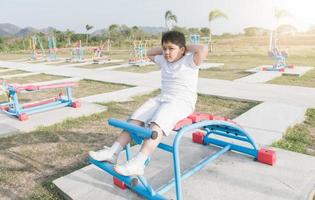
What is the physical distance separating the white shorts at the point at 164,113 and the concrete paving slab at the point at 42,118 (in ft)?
8.73

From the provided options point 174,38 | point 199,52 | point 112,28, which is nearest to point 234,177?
point 199,52

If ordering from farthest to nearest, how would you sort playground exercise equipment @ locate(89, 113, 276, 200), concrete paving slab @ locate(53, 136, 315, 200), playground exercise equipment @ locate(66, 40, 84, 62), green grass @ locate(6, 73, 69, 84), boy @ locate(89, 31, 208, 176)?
playground exercise equipment @ locate(66, 40, 84, 62)
green grass @ locate(6, 73, 69, 84)
concrete paving slab @ locate(53, 136, 315, 200)
boy @ locate(89, 31, 208, 176)
playground exercise equipment @ locate(89, 113, 276, 200)

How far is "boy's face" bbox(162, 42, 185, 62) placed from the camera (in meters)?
2.69

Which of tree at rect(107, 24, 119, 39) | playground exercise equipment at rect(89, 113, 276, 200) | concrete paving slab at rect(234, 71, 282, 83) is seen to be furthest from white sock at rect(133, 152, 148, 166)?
tree at rect(107, 24, 119, 39)

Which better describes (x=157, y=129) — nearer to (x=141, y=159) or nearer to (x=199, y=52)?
(x=141, y=159)

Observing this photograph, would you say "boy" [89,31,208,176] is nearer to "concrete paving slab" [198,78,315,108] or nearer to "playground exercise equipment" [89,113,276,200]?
"playground exercise equipment" [89,113,276,200]

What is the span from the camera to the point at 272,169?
9.78 feet

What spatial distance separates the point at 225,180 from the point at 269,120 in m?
2.03

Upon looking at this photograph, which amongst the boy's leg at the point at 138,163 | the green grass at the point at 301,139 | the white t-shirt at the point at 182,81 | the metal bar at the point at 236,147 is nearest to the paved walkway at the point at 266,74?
the green grass at the point at 301,139

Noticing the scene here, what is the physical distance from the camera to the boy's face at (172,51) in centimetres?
269

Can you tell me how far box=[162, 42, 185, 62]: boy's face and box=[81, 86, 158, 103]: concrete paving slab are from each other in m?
3.63

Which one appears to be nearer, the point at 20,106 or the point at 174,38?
the point at 174,38

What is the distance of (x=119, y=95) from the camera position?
6730mm

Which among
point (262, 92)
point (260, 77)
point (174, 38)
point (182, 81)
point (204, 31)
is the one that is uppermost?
point (204, 31)
